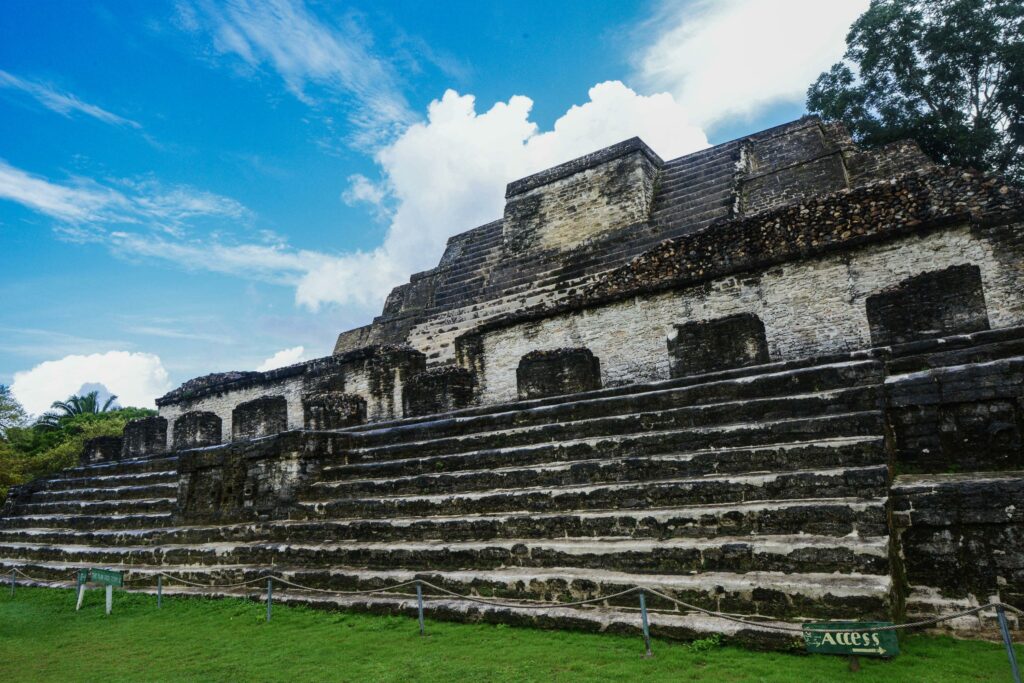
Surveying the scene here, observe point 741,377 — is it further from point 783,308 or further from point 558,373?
point 783,308

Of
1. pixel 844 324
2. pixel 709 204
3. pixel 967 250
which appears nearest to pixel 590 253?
pixel 709 204

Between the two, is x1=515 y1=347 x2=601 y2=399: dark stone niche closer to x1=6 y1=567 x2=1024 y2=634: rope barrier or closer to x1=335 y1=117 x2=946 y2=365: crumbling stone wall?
→ x1=335 y1=117 x2=946 y2=365: crumbling stone wall

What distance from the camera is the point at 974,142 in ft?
50.4

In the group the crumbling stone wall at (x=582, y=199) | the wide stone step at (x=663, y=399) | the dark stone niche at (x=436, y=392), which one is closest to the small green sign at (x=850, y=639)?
the wide stone step at (x=663, y=399)

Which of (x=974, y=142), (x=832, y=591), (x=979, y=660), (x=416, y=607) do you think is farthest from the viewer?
(x=974, y=142)

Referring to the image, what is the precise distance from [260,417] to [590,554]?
978 centimetres

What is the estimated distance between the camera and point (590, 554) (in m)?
4.46

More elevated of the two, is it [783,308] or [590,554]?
[783,308]

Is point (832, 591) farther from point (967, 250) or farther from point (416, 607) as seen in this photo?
point (967, 250)

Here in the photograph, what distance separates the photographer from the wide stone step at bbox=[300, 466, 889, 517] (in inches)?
158

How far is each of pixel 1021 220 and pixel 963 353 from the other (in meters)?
3.24

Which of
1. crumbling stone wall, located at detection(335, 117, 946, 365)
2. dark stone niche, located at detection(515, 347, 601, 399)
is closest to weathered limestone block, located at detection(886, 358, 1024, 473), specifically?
dark stone niche, located at detection(515, 347, 601, 399)

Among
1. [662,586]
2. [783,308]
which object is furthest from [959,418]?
[783,308]

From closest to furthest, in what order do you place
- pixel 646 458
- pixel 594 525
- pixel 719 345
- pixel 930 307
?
pixel 594 525, pixel 646 458, pixel 930 307, pixel 719 345
